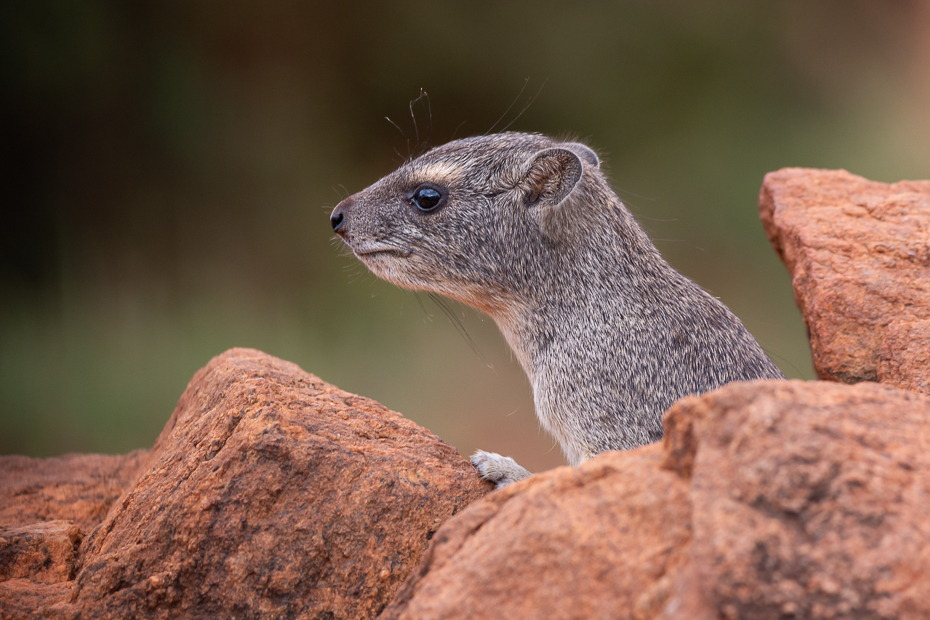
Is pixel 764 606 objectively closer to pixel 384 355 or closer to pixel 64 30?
pixel 384 355

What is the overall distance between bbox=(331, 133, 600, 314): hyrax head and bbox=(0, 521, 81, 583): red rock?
1.99 m

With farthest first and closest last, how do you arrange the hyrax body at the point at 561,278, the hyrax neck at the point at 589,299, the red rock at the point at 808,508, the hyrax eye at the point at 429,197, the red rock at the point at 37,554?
the hyrax eye at the point at 429,197 → the hyrax neck at the point at 589,299 → the hyrax body at the point at 561,278 → the red rock at the point at 37,554 → the red rock at the point at 808,508

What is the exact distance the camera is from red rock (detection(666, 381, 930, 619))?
141 cm

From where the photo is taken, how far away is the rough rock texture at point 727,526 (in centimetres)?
143

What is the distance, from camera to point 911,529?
149 centimetres

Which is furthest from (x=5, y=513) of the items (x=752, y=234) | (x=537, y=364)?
(x=752, y=234)

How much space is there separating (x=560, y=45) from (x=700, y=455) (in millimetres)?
7365

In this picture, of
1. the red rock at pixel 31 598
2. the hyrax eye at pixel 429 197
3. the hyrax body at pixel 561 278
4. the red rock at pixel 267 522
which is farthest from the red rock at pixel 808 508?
the hyrax eye at pixel 429 197

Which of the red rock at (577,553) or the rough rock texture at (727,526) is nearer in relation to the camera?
the rough rock texture at (727,526)

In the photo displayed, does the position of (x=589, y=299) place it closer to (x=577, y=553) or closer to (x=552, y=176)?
(x=552, y=176)

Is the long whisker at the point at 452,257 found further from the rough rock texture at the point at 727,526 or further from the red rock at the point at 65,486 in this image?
the red rock at the point at 65,486

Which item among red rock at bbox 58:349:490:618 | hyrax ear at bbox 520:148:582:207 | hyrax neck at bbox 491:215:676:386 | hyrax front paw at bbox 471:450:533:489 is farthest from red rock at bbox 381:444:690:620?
hyrax ear at bbox 520:148:582:207

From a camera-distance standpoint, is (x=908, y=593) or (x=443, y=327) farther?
(x=443, y=327)

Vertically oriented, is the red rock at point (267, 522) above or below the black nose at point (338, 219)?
below
